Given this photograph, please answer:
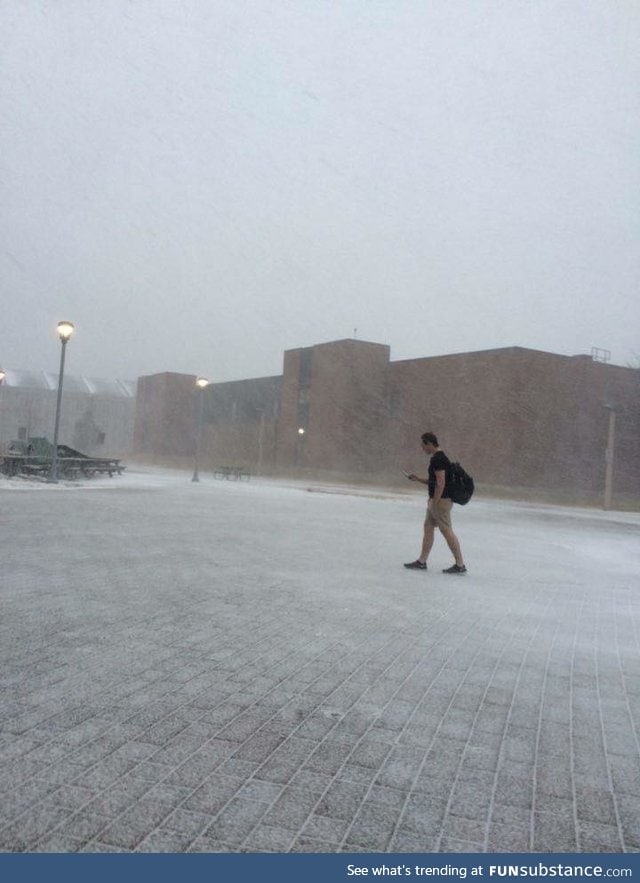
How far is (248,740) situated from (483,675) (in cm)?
188

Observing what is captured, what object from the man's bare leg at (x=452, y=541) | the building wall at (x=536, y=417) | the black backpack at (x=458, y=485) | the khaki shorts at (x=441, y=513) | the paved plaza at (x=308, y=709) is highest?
the building wall at (x=536, y=417)

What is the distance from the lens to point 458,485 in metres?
8.77

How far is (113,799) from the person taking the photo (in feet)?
8.95

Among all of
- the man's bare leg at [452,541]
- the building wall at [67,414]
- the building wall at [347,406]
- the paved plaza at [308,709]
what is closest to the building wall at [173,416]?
the building wall at [67,414]

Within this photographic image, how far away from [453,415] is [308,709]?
1716 inches

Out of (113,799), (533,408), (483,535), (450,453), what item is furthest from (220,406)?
(113,799)

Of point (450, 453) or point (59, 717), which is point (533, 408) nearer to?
point (450, 453)

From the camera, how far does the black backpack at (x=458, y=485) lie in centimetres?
873

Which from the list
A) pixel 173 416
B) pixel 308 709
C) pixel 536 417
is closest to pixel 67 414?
pixel 173 416

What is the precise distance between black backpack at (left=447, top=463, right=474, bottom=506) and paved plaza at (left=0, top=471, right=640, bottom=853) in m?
0.98

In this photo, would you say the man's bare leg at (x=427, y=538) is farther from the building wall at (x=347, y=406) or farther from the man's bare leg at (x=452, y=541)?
the building wall at (x=347, y=406)

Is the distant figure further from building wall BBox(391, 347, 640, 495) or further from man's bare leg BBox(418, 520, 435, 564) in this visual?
building wall BBox(391, 347, 640, 495)

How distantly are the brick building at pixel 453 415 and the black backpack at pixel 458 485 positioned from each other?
35.0 metres

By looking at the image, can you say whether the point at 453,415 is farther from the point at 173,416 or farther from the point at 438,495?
the point at 173,416
